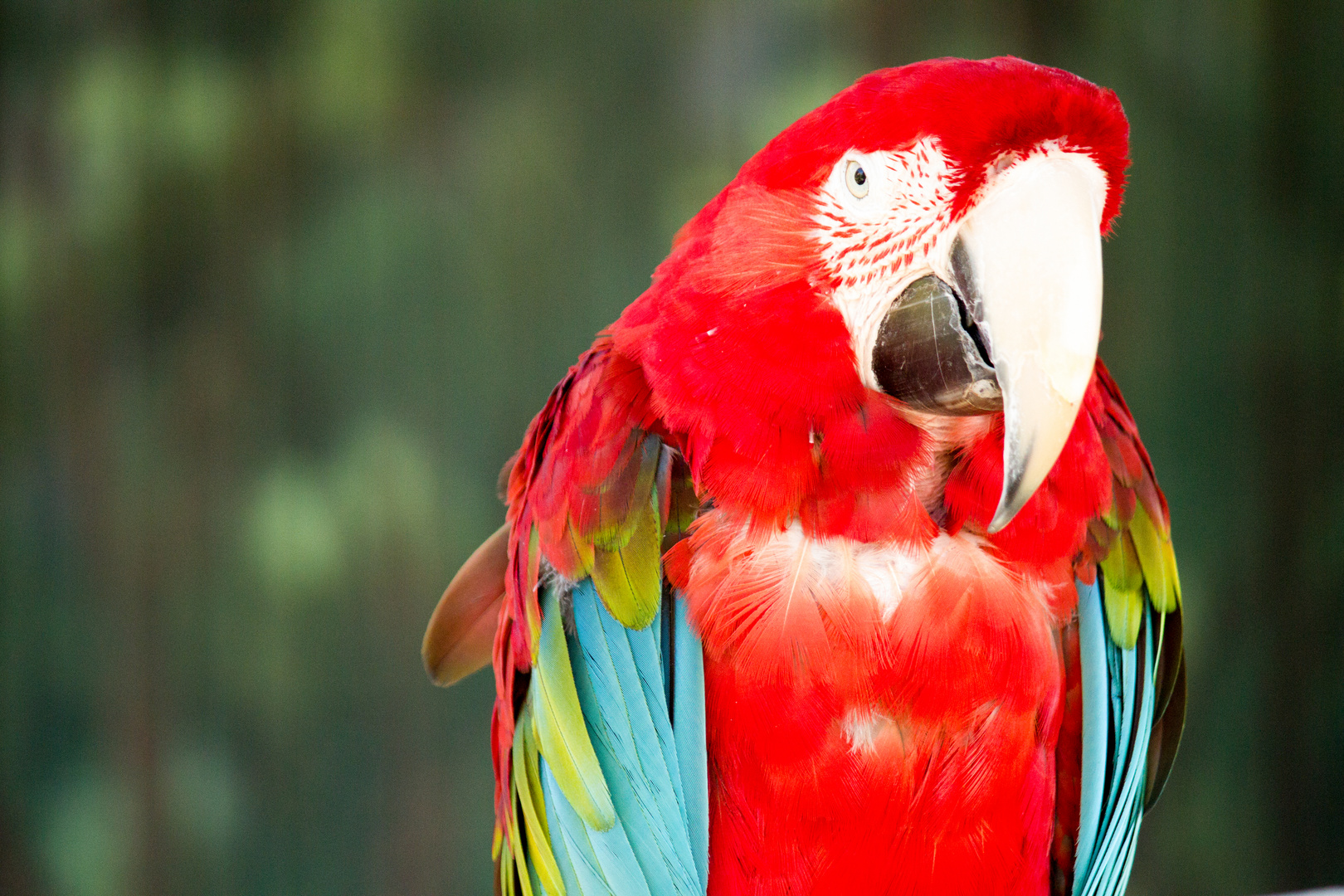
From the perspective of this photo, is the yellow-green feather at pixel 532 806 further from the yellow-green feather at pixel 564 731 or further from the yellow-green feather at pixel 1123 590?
the yellow-green feather at pixel 1123 590

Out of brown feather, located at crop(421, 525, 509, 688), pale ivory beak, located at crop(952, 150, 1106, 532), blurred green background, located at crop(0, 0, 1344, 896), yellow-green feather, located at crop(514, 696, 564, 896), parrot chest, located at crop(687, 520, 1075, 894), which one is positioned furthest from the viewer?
blurred green background, located at crop(0, 0, 1344, 896)

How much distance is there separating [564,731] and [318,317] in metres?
0.94

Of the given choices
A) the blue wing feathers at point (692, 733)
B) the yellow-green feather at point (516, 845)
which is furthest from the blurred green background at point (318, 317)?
the blue wing feathers at point (692, 733)

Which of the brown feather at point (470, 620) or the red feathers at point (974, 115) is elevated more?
the red feathers at point (974, 115)

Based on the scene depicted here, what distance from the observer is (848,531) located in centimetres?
73

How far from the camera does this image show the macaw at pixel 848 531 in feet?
2.05

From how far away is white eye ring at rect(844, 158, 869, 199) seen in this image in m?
0.66

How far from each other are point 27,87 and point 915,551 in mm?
1457

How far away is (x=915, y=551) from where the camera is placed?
0.74 meters

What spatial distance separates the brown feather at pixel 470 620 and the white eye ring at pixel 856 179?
56 cm

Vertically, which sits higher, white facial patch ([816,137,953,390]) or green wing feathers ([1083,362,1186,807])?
white facial patch ([816,137,953,390])

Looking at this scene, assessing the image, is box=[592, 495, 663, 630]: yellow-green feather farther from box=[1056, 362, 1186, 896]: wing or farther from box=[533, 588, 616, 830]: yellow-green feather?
box=[1056, 362, 1186, 896]: wing

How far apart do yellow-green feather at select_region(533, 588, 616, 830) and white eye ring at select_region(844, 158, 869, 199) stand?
403mm

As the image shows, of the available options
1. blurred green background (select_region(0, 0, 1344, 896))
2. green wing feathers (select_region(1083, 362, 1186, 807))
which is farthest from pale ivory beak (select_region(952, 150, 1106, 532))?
blurred green background (select_region(0, 0, 1344, 896))
